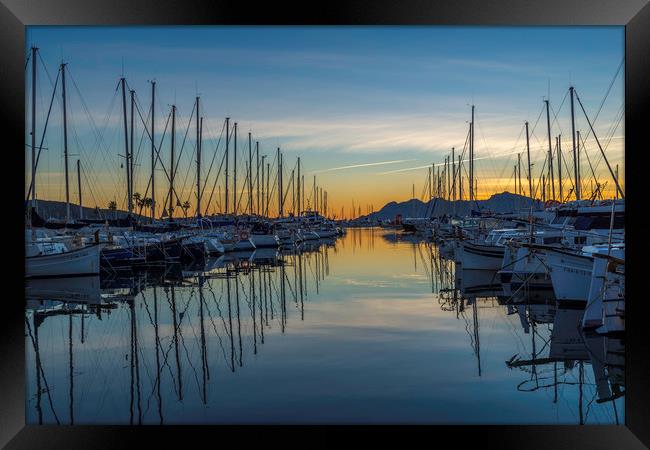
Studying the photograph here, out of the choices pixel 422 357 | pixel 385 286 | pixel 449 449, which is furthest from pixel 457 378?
pixel 385 286

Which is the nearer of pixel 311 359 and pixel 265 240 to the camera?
pixel 311 359

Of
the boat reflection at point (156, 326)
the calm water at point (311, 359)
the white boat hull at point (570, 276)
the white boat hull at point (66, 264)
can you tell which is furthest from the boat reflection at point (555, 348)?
the white boat hull at point (66, 264)

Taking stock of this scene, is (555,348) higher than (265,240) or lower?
lower

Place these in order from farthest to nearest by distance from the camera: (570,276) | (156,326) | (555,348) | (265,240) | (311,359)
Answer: (265,240) < (570,276) < (156,326) < (555,348) < (311,359)

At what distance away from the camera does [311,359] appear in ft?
31.4

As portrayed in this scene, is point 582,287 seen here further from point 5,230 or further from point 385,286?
point 5,230
